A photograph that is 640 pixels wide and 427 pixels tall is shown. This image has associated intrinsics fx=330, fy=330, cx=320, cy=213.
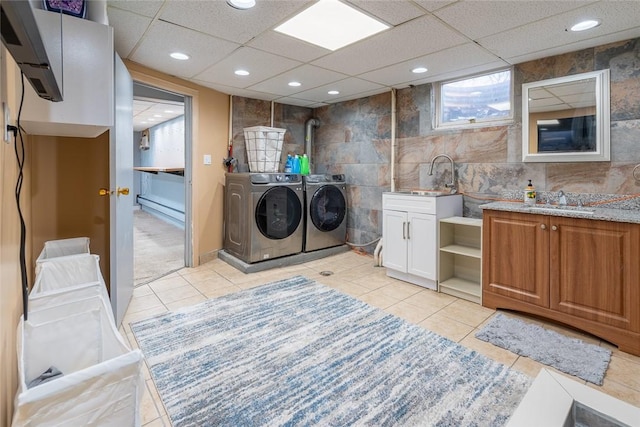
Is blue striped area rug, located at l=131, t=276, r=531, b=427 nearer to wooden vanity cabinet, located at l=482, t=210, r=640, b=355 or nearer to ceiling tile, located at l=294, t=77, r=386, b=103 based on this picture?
wooden vanity cabinet, located at l=482, t=210, r=640, b=355

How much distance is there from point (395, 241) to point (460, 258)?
0.70 m

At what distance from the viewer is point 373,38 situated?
2.62 m

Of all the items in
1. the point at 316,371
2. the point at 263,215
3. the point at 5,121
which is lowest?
the point at 316,371

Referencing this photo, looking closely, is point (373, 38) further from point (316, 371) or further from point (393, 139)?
point (316, 371)

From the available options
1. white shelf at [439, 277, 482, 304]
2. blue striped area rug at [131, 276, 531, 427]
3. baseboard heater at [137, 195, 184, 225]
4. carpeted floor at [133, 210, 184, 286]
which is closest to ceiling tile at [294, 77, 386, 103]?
white shelf at [439, 277, 482, 304]

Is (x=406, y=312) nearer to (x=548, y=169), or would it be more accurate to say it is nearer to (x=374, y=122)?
(x=548, y=169)

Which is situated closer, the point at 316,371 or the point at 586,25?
the point at 316,371

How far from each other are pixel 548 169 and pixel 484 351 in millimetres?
1806

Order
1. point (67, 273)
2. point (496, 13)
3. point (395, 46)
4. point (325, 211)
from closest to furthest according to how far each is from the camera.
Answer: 1. point (67, 273)
2. point (496, 13)
3. point (395, 46)
4. point (325, 211)

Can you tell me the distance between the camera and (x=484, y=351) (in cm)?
221

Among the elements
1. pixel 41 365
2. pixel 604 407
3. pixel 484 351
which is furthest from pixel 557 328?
pixel 41 365

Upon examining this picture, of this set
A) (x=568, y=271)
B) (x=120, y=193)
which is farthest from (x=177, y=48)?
(x=568, y=271)

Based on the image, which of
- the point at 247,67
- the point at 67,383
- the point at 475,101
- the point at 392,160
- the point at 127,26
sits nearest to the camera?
the point at 67,383

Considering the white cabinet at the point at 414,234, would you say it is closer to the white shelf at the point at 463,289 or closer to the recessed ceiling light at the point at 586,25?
the white shelf at the point at 463,289
